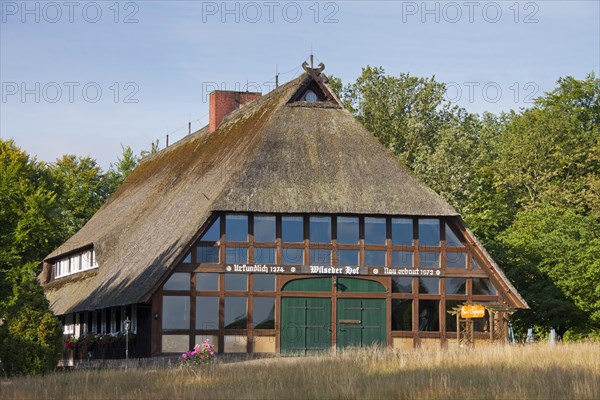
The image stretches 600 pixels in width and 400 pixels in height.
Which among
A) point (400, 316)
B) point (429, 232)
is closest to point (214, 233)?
point (400, 316)

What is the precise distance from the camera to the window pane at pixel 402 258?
38.7m

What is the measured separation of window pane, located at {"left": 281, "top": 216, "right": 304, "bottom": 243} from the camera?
125 ft

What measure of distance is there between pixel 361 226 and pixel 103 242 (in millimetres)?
11268

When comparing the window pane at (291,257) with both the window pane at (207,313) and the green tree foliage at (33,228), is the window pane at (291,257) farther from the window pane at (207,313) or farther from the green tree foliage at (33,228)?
the green tree foliage at (33,228)

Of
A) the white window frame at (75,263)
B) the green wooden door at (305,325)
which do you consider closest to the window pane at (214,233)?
the green wooden door at (305,325)

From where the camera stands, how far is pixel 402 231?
38969mm

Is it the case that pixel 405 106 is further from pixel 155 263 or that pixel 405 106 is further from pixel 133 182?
pixel 155 263

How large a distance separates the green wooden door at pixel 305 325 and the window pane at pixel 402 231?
300cm

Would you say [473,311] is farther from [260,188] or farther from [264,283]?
[260,188]

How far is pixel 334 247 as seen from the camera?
3831 cm

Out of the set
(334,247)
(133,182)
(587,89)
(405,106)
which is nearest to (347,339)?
(334,247)

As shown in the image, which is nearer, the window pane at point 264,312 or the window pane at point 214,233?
the window pane at point 214,233

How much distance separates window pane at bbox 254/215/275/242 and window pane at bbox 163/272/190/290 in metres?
2.51

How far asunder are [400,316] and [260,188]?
6.04 m
